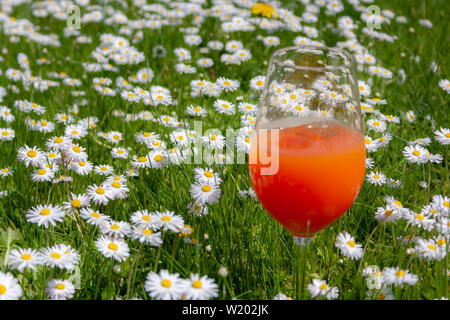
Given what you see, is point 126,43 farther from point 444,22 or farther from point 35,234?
point 444,22

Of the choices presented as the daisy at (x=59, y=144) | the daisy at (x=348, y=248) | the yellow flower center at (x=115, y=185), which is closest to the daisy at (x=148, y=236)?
the yellow flower center at (x=115, y=185)

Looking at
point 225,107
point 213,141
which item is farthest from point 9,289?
point 225,107

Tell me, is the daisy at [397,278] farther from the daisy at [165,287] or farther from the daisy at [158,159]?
the daisy at [158,159]

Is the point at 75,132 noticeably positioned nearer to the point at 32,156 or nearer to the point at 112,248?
the point at 32,156

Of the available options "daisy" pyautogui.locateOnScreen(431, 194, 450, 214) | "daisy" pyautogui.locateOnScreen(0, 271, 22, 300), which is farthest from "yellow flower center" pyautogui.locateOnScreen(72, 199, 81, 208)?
"daisy" pyautogui.locateOnScreen(431, 194, 450, 214)

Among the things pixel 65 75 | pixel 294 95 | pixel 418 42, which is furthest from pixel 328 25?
pixel 294 95

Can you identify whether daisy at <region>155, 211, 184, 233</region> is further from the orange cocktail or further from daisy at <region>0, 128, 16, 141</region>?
daisy at <region>0, 128, 16, 141</region>
